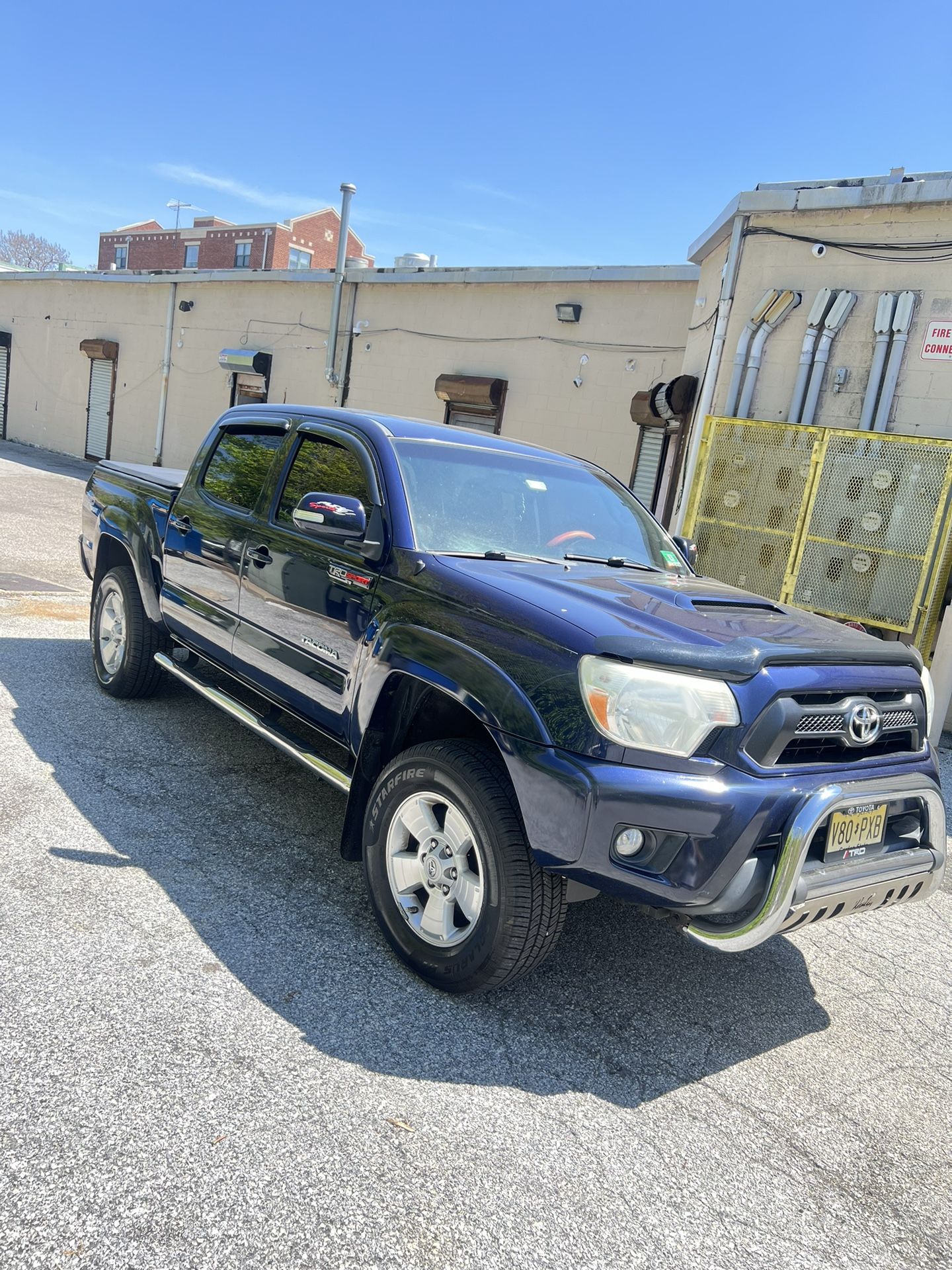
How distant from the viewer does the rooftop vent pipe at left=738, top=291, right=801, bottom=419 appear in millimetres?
9055

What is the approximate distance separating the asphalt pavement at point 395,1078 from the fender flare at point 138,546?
1.27m

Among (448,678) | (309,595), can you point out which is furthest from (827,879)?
(309,595)

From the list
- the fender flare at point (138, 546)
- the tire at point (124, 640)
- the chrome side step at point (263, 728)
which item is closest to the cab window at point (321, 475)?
the chrome side step at point (263, 728)

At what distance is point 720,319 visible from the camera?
961cm

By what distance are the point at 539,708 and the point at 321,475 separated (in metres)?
1.88

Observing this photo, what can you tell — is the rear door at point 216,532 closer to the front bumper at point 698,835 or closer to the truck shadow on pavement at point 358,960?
the truck shadow on pavement at point 358,960

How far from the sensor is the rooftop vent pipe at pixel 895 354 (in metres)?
8.38

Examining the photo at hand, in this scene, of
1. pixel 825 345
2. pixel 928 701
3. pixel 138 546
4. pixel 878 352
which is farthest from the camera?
pixel 825 345

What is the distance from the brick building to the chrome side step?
175ft

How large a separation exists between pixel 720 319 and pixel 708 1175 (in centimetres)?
871

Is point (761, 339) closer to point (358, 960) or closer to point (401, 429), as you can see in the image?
point (401, 429)

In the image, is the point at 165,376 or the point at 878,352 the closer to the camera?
the point at 878,352

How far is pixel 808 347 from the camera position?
9.00 m

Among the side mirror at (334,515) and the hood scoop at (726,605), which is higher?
the side mirror at (334,515)
